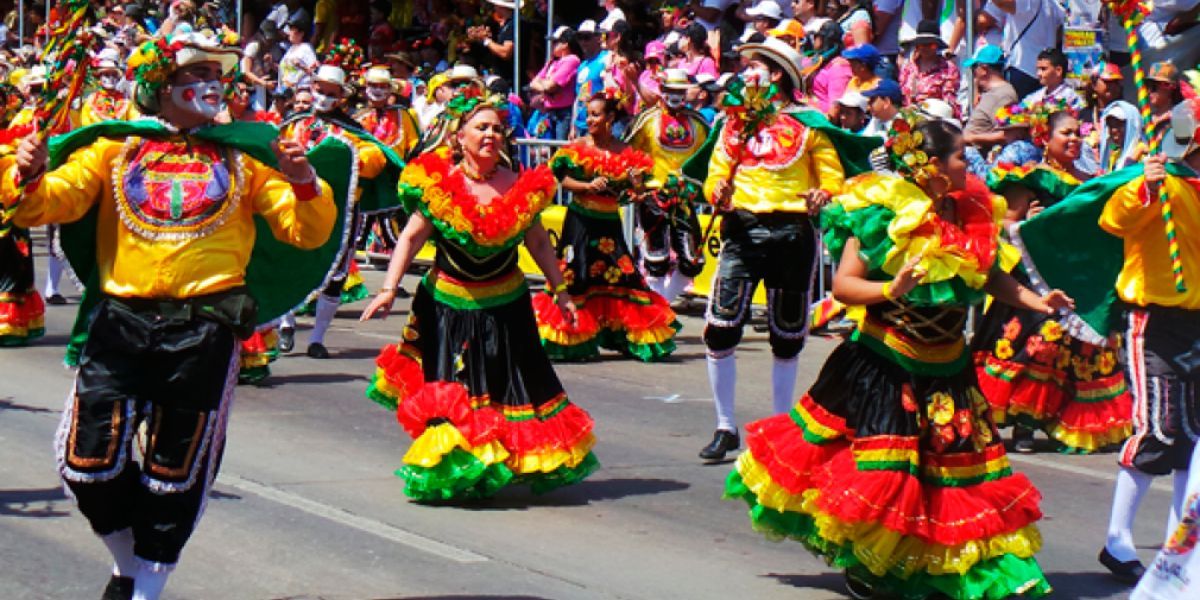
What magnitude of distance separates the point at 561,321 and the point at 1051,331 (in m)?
4.44

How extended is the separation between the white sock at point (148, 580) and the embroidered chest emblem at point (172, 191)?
1134 mm

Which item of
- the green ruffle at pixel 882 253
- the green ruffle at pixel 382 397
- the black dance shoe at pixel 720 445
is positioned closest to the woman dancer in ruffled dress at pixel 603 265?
the black dance shoe at pixel 720 445

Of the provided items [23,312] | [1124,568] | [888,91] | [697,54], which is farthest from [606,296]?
[1124,568]

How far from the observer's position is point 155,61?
22.9ft

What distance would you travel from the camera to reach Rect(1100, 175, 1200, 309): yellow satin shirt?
8.16 m

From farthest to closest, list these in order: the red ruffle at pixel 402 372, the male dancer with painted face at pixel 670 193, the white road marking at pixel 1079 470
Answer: the male dancer with painted face at pixel 670 193 → the white road marking at pixel 1079 470 → the red ruffle at pixel 402 372

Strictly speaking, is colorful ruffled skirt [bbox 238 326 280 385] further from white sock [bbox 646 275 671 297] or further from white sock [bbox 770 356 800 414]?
white sock [bbox 646 275 671 297]

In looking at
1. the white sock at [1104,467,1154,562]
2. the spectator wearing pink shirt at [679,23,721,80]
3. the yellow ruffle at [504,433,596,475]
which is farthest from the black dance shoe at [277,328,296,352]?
the white sock at [1104,467,1154,562]

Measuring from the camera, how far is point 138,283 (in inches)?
274

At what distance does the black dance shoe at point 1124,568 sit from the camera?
27.0 feet

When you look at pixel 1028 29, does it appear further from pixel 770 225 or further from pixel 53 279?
pixel 53 279

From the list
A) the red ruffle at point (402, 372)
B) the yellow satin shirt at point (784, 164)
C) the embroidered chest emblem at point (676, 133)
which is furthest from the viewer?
the embroidered chest emblem at point (676, 133)

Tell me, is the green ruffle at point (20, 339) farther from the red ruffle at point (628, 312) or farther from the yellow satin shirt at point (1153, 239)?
the yellow satin shirt at point (1153, 239)

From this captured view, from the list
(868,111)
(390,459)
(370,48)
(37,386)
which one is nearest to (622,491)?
(390,459)
